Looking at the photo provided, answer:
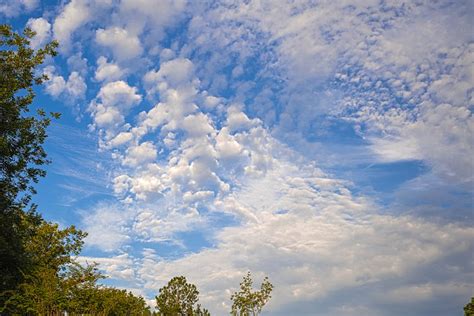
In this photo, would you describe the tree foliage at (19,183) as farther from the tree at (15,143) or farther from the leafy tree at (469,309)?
the leafy tree at (469,309)

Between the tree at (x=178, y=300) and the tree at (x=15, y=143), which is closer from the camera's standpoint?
the tree at (x=15, y=143)

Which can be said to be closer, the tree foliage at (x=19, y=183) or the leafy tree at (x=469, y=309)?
the tree foliage at (x=19, y=183)

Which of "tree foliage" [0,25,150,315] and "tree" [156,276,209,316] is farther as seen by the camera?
"tree" [156,276,209,316]

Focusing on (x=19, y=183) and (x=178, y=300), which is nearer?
(x=19, y=183)

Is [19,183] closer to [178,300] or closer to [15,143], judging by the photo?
[15,143]

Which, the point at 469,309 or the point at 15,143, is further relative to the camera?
the point at 469,309

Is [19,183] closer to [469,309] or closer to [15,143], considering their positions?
[15,143]

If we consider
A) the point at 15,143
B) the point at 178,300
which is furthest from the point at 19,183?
the point at 178,300

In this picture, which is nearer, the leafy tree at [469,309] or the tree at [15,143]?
the tree at [15,143]

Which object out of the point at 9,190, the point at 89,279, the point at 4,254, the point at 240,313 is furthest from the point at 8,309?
the point at 240,313

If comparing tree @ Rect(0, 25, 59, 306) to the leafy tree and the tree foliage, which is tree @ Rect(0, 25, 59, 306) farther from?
the leafy tree

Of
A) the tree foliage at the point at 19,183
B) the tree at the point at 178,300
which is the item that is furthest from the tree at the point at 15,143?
the tree at the point at 178,300

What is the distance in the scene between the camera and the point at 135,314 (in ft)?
235

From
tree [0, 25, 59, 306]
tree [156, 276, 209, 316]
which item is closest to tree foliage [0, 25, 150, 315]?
tree [0, 25, 59, 306]
